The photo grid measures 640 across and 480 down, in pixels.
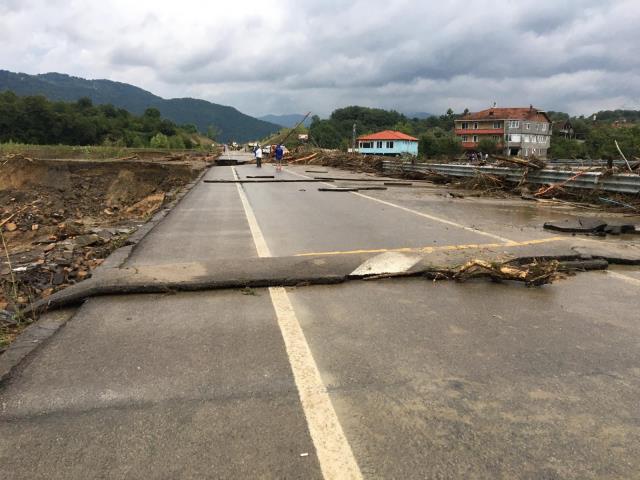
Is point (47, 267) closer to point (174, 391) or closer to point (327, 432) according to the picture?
point (174, 391)

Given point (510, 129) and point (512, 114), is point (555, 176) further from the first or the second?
point (512, 114)

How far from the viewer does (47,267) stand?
20.5ft

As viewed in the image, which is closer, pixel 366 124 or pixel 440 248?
pixel 440 248

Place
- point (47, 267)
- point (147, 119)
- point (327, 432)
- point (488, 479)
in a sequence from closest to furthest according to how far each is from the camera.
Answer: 1. point (488, 479)
2. point (327, 432)
3. point (47, 267)
4. point (147, 119)

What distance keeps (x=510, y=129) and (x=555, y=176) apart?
9981cm

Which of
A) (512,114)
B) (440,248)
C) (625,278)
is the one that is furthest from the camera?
(512,114)

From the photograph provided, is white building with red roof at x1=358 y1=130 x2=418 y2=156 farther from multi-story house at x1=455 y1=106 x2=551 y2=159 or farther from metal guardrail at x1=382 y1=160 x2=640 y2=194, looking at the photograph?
metal guardrail at x1=382 y1=160 x2=640 y2=194

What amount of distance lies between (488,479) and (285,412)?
1127mm

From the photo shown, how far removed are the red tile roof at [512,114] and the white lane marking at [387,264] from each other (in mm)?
111961

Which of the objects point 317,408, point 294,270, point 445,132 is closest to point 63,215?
point 294,270

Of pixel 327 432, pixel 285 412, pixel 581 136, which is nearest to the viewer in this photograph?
pixel 327 432

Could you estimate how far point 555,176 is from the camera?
51.1 feet

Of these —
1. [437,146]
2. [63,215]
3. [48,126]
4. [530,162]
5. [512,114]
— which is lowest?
[63,215]

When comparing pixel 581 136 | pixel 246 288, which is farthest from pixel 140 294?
pixel 581 136
